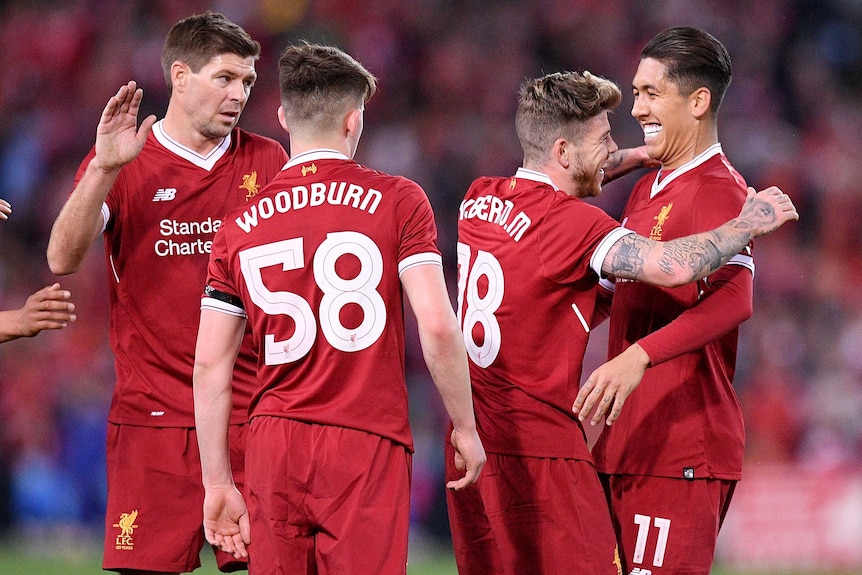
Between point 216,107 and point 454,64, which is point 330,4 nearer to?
point 454,64

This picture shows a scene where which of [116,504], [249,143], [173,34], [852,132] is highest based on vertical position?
[852,132]

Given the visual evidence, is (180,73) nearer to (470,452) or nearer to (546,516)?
(470,452)

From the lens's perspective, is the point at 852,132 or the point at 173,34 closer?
the point at 173,34

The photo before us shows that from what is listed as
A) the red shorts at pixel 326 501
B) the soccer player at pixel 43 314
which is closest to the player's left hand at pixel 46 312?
the soccer player at pixel 43 314

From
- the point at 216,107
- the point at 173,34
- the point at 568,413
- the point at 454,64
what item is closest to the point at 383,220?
the point at 568,413

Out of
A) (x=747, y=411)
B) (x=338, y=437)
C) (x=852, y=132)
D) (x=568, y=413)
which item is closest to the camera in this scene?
(x=338, y=437)

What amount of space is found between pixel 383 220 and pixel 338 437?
77cm

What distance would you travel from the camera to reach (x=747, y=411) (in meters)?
11.0

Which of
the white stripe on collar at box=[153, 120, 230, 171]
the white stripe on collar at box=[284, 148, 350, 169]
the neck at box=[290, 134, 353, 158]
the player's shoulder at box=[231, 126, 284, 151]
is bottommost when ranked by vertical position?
the white stripe on collar at box=[284, 148, 350, 169]

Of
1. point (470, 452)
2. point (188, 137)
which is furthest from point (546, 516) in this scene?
point (188, 137)

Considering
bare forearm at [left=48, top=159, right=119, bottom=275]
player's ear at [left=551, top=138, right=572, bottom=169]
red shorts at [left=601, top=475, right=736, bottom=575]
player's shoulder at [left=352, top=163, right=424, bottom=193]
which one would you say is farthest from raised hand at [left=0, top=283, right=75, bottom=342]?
red shorts at [left=601, top=475, right=736, bottom=575]

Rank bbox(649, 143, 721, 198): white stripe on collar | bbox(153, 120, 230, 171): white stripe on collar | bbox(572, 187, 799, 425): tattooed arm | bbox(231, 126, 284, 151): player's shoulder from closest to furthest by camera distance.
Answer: bbox(572, 187, 799, 425): tattooed arm < bbox(649, 143, 721, 198): white stripe on collar < bbox(153, 120, 230, 171): white stripe on collar < bbox(231, 126, 284, 151): player's shoulder

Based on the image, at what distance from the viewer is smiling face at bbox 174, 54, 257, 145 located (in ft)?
17.0

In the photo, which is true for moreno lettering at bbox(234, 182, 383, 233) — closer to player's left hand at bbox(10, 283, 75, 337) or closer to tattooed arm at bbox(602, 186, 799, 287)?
tattooed arm at bbox(602, 186, 799, 287)
